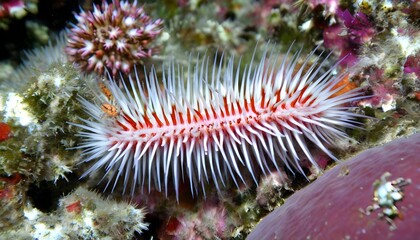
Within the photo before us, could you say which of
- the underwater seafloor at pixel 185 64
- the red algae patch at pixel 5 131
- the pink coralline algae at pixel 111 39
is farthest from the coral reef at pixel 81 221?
the pink coralline algae at pixel 111 39

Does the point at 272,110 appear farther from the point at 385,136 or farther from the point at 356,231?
the point at 356,231

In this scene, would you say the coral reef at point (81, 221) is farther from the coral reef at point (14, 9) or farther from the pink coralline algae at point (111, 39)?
the coral reef at point (14, 9)

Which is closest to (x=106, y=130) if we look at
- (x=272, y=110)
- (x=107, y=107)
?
(x=107, y=107)

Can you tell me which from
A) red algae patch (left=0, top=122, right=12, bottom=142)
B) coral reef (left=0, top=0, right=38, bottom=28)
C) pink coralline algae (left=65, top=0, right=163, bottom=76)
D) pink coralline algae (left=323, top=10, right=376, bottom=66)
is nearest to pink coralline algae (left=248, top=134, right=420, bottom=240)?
pink coralline algae (left=323, top=10, right=376, bottom=66)

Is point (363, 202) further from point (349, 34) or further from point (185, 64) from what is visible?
point (185, 64)

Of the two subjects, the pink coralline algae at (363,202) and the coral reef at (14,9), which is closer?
the pink coralline algae at (363,202)

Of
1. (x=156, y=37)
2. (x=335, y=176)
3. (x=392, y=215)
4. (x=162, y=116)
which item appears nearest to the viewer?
(x=392, y=215)
